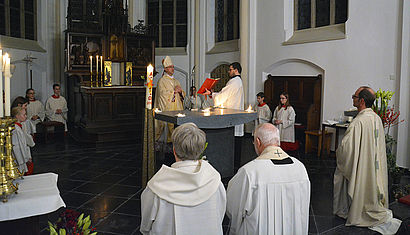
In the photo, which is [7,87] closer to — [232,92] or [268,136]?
[268,136]

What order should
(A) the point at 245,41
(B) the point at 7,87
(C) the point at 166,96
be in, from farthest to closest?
1. (A) the point at 245,41
2. (C) the point at 166,96
3. (B) the point at 7,87

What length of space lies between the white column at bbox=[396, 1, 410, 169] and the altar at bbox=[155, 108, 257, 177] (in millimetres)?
2961

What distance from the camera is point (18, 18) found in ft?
37.6

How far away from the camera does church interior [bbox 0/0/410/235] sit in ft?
19.2

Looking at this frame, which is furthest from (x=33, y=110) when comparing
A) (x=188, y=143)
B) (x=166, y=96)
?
(x=188, y=143)

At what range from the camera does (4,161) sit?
2143 mm

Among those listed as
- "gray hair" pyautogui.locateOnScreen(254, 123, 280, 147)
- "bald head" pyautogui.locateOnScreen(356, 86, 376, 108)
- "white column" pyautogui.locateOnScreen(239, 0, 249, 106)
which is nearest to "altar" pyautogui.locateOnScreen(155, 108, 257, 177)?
"bald head" pyautogui.locateOnScreen(356, 86, 376, 108)

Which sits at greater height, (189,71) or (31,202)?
(189,71)

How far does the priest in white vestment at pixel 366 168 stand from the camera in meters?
4.18

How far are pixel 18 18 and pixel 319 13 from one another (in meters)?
8.99

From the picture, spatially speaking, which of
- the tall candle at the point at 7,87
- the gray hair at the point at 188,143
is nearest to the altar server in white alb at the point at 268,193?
the gray hair at the point at 188,143

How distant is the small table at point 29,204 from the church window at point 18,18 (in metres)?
10.1

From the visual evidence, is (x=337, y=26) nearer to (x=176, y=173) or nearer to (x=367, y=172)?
(x=367, y=172)

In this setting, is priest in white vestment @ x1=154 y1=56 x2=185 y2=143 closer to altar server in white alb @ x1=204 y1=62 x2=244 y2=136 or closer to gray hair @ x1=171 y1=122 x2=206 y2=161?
altar server in white alb @ x1=204 y1=62 x2=244 y2=136
